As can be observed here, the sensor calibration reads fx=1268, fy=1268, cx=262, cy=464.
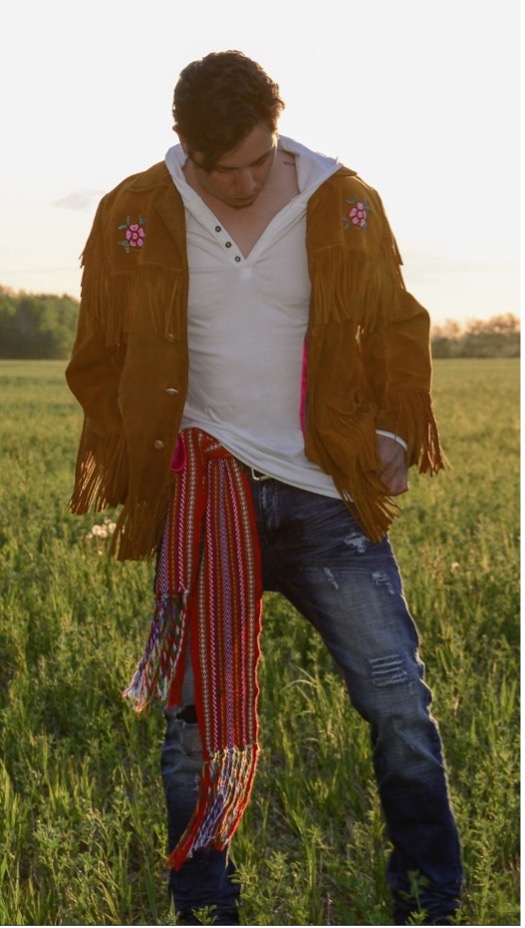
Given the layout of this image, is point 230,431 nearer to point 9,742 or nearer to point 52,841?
point 52,841

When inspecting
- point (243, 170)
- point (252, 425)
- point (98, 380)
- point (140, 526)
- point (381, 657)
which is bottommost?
point (381, 657)

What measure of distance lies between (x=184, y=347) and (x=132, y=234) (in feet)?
1.12

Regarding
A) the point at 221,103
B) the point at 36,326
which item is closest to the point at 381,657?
the point at 221,103

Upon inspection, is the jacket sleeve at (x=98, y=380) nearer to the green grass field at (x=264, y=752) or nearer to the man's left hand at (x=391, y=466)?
the man's left hand at (x=391, y=466)

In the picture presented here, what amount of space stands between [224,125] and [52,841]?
1.95 metres

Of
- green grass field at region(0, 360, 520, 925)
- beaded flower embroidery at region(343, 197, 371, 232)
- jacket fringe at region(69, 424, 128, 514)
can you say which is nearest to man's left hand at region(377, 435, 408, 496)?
beaded flower embroidery at region(343, 197, 371, 232)

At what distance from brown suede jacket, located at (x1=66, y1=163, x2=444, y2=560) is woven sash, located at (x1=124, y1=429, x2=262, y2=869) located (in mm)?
90

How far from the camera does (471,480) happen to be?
10.3 meters

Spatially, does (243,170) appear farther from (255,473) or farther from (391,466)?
(391,466)

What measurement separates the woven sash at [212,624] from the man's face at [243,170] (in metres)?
0.62

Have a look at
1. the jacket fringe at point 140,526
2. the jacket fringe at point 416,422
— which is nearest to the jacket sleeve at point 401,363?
the jacket fringe at point 416,422

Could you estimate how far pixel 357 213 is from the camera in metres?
3.33

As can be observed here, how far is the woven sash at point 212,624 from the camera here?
3367mm

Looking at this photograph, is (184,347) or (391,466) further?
(391,466)
